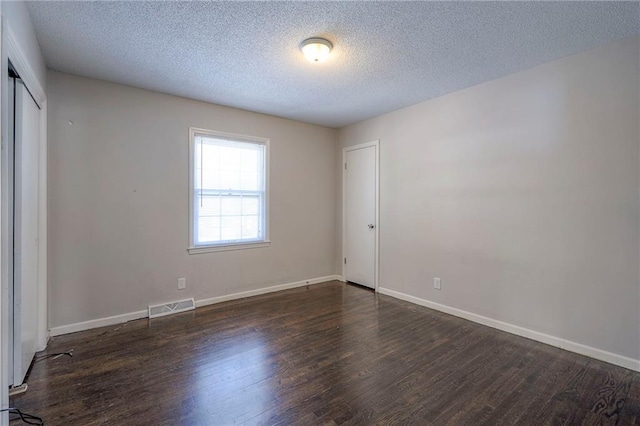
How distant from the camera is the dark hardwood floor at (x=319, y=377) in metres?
1.77

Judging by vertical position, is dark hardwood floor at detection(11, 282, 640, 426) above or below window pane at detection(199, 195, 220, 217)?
below

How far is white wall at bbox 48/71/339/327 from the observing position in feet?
9.46

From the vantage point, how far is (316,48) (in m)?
2.35

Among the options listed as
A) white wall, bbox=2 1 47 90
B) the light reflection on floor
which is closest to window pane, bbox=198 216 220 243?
the light reflection on floor

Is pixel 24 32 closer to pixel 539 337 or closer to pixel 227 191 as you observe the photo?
pixel 227 191

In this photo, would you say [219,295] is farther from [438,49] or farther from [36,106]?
[438,49]

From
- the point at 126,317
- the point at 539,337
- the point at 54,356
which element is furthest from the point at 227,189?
the point at 539,337

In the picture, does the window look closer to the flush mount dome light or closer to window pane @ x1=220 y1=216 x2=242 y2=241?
window pane @ x1=220 y1=216 x2=242 y2=241

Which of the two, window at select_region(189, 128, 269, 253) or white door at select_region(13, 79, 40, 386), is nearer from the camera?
white door at select_region(13, 79, 40, 386)

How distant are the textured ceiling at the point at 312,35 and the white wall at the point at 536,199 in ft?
0.99

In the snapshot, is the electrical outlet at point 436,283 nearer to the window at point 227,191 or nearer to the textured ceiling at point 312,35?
the textured ceiling at point 312,35

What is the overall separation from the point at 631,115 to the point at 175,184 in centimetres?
→ 429

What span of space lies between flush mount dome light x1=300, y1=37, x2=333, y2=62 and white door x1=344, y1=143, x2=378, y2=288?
2095mm

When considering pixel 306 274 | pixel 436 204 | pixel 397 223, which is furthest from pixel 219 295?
pixel 436 204
